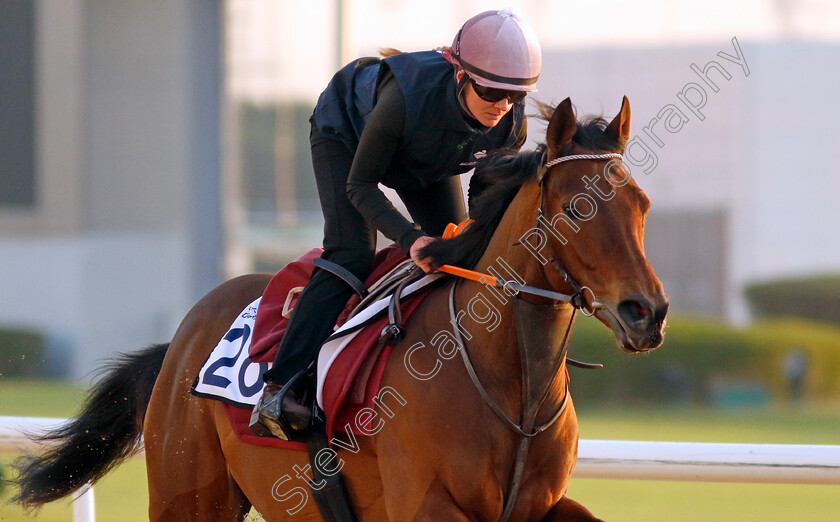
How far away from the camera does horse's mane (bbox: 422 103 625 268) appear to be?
293 cm

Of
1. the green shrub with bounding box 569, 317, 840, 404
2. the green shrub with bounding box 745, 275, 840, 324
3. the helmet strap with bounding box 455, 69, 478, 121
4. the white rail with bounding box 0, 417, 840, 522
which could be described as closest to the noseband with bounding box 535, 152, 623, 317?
the helmet strap with bounding box 455, 69, 478, 121

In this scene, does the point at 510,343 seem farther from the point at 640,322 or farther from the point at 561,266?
the point at 640,322

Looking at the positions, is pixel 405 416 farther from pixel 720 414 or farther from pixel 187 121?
pixel 187 121

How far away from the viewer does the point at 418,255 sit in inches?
121

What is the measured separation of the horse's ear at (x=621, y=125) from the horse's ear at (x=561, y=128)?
113 millimetres

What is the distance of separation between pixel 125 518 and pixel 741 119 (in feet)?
54.3

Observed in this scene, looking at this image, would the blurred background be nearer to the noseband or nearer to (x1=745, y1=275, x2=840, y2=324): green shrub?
(x1=745, y1=275, x2=840, y2=324): green shrub

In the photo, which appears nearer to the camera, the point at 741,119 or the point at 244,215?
the point at 741,119

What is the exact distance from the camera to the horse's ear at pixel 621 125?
2.84 m

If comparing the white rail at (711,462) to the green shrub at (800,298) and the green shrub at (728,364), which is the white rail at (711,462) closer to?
the green shrub at (728,364)

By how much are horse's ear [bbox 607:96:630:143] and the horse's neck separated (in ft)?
0.89

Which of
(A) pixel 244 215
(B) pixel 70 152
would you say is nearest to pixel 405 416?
(B) pixel 70 152

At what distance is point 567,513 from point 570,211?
3.08 feet

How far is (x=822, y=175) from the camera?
A: 19859 mm
